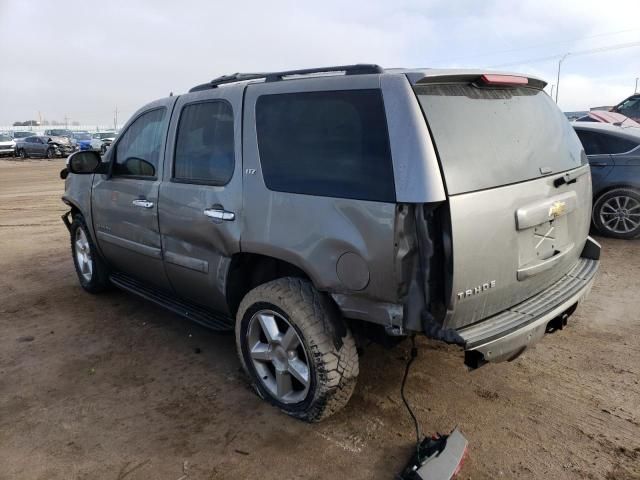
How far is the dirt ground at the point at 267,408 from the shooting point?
267 centimetres

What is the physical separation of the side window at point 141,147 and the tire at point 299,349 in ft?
5.09

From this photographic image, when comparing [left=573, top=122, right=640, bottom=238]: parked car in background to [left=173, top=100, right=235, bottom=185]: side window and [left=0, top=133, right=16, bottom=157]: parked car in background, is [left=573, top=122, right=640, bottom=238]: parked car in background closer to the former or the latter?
[left=173, top=100, right=235, bottom=185]: side window

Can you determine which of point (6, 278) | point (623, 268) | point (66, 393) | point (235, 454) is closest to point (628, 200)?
point (623, 268)

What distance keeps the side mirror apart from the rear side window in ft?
6.99

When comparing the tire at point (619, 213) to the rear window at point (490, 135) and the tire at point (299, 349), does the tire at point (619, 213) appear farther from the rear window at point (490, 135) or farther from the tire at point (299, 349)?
the tire at point (299, 349)

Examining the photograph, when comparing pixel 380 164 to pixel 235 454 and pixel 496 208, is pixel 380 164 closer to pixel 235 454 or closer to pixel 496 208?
pixel 496 208

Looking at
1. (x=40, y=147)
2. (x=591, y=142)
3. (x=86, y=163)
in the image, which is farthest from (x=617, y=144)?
(x=40, y=147)

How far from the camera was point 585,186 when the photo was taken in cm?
333

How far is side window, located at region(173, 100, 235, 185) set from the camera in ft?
10.9

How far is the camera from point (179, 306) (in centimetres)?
393

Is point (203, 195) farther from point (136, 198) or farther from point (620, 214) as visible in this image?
point (620, 214)

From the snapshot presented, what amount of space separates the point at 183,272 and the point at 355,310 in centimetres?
159

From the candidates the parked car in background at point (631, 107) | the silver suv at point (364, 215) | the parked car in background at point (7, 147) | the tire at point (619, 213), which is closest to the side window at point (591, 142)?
the tire at point (619, 213)

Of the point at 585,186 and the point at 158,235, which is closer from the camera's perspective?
the point at 585,186
